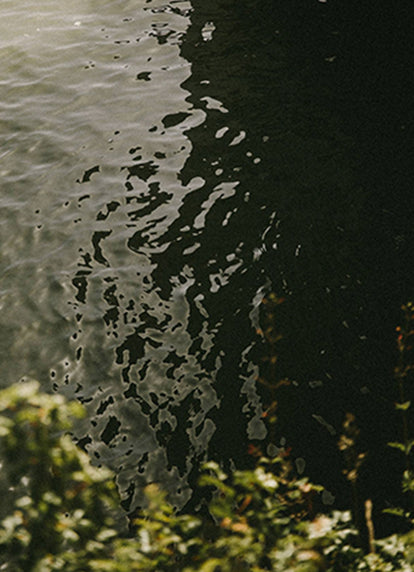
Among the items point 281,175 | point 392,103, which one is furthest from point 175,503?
point 392,103

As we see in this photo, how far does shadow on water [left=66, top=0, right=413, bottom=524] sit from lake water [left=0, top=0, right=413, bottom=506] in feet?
0.08

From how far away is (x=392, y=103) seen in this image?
8.98m

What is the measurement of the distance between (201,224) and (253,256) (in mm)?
860

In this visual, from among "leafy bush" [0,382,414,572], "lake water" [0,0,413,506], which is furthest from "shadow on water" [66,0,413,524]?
"leafy bush" [0,382,414,572]

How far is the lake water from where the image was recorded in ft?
17.8

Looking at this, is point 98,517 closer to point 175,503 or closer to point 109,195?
point 175,503

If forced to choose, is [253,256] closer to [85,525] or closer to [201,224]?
[201,224]

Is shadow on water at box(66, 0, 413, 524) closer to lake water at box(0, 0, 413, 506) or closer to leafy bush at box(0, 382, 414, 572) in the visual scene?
lake water at box(0, 0, 413, 506)

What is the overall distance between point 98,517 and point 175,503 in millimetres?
2580

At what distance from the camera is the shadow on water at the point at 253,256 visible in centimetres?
527

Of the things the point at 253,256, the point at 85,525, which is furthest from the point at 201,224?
the point at 85,525

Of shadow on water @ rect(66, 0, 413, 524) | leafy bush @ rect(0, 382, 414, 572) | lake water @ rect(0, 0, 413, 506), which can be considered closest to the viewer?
leafy bush @ rect(0, 382, 414, 572)

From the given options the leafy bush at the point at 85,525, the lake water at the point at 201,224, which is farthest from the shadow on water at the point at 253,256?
the leafy bush at the point at 85,525

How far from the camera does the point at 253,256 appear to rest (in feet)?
22.2
